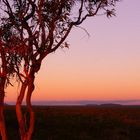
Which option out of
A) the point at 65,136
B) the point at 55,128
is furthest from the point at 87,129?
the point at 65,136

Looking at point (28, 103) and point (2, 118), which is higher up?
point (28, 103)

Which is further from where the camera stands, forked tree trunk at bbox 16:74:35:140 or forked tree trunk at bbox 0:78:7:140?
forked tree trunk at bbox 0:78:7:140

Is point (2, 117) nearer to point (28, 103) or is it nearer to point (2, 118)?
point (2, 118)

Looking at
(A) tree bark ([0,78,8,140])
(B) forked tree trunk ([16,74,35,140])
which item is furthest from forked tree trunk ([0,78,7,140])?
(B) forked tree trunk ([16,74,35,140])

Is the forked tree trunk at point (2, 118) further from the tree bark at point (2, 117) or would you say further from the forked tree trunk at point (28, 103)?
the forked tree trunk at point (28, 103)

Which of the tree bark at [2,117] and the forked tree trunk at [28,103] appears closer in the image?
the forked tree trunk at [28,103]

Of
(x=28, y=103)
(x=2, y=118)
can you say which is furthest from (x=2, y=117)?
(x=28, y=103)

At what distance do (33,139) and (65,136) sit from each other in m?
2.89

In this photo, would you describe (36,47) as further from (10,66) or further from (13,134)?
(13,134)

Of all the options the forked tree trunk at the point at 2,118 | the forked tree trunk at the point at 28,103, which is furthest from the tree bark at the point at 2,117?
the forked tree trunk at the point at 28,103

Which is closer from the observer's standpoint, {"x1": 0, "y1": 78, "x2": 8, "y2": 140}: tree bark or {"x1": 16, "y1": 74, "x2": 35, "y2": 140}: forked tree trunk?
{"x1": 16, "y1": 74, "x2": 35, "y2": 140}: forked tree trunk

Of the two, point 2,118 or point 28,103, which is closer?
point 28,103

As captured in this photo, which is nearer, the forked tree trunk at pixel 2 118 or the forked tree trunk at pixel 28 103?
the forked tree trunk at pixel 28 103

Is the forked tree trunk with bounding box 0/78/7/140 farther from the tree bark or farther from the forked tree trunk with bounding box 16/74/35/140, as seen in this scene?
the forked tree trunk with bounding box 16/74/35/140
